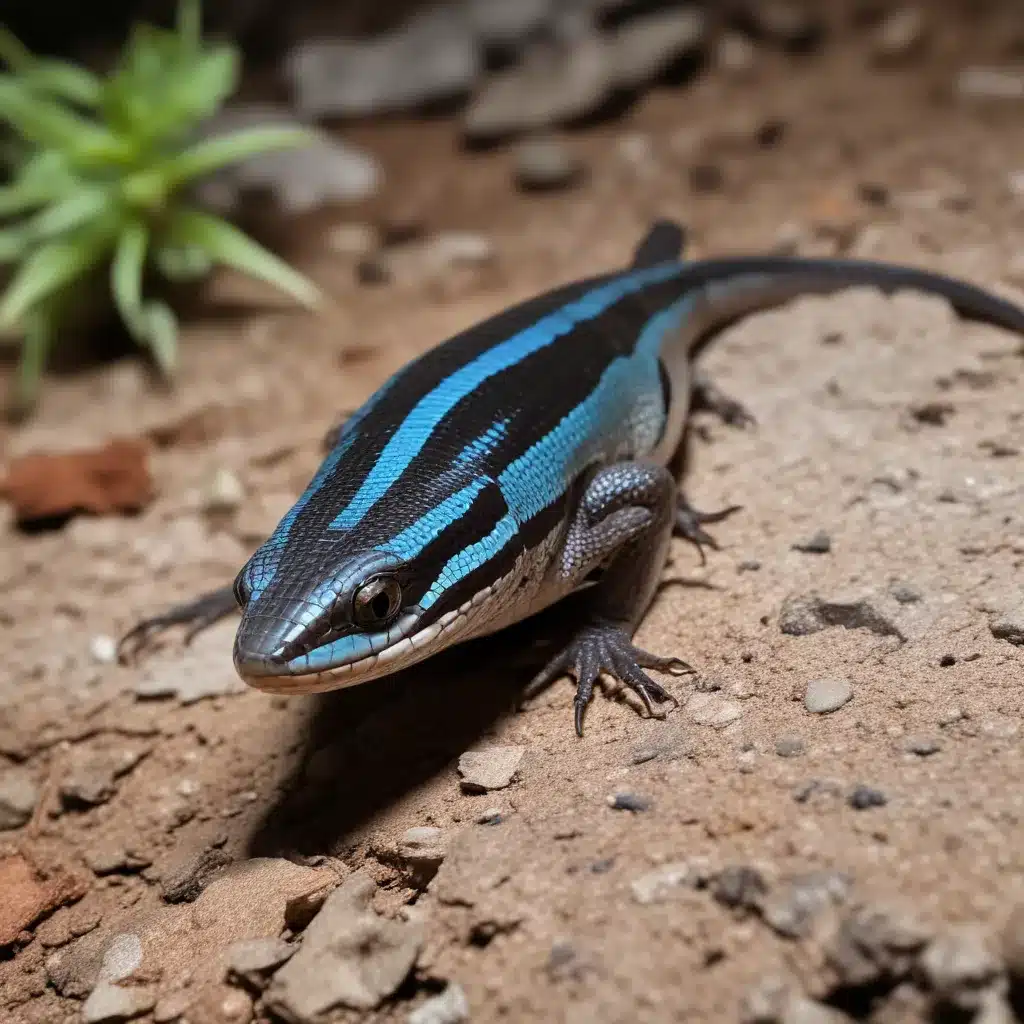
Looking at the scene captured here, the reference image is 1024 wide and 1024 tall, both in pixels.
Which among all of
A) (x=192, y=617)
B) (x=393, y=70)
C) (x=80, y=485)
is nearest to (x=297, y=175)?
(x=393, y=70)

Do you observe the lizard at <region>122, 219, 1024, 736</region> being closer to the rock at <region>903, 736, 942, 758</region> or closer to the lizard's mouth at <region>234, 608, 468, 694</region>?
the lizard's mouth at <region>234, 608, 468, 694</region>

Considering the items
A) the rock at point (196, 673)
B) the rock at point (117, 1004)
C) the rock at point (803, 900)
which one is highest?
the rock at point (803, 900)

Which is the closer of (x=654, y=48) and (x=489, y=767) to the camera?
(x=489, y=767)

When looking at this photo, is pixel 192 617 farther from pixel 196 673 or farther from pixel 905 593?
pixel 905 593

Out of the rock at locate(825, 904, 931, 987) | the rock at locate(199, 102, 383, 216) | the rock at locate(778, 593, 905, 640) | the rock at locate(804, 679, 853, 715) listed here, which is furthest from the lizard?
the rock at locate(199, 102, 383, 216)

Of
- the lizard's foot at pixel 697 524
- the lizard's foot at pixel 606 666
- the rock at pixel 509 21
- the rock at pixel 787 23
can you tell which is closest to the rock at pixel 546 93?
the rock at pixel 509 21

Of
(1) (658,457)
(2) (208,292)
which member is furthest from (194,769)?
(2) (208,292)

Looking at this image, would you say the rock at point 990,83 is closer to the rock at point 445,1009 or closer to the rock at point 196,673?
the rock at point 196,673
